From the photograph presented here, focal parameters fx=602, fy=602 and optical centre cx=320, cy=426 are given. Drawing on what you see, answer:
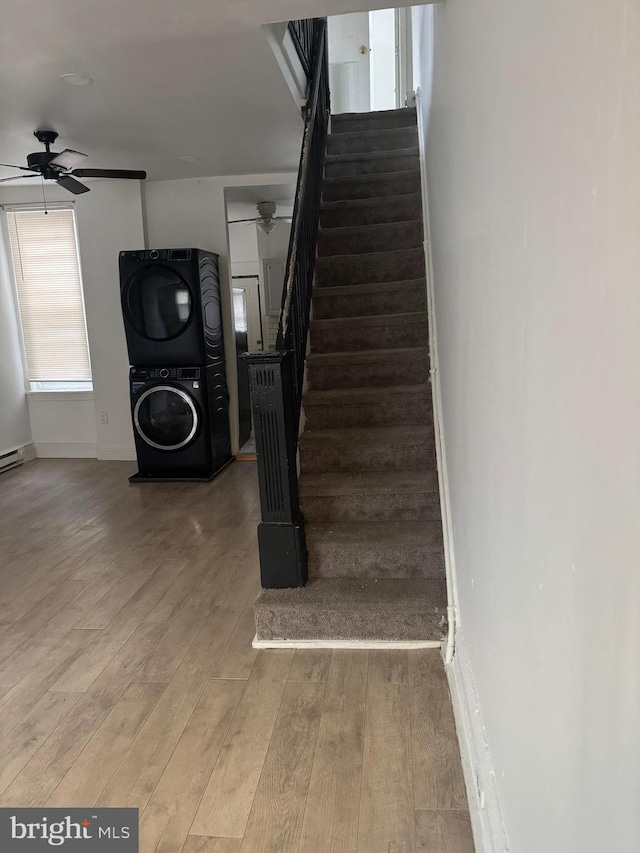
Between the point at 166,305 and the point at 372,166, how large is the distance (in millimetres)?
1956

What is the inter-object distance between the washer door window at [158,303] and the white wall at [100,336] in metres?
0.62

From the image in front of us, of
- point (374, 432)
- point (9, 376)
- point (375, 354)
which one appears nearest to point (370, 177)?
point (375, 354)

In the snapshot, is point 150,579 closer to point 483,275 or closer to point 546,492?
point 483,275

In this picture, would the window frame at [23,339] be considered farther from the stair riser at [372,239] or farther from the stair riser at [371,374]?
the stair riser at [371,374]

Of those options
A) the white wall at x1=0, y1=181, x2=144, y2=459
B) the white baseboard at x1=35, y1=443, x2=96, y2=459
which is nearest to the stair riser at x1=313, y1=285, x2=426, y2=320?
the white wall at x1=0, y1=181, x2=144, y2=459

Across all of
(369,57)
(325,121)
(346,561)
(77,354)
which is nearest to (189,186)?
(325,121)

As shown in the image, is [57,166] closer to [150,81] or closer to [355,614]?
[150,81]

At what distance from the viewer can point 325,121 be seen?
4.79 meters

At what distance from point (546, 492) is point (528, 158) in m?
0.54

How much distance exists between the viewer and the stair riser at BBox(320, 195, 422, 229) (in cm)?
426

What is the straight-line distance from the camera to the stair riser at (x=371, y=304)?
3766 millimetres

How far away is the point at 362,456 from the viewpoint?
3.11 meters

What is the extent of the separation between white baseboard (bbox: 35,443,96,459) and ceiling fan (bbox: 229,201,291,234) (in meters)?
2.77

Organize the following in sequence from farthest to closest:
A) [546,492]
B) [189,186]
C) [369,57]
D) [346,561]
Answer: [369,57]
[189,186]
[346,561]
[546,492]
